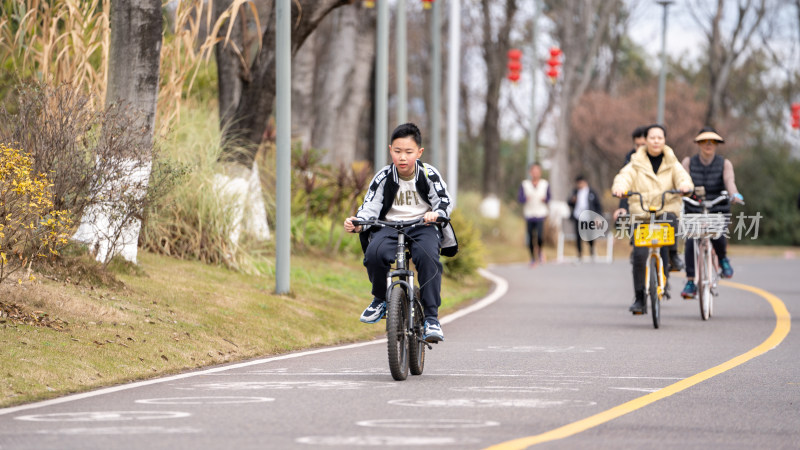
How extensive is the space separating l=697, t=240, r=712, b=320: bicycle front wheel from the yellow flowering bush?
7.10 m

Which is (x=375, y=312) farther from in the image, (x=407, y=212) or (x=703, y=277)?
(x=703, y=277)

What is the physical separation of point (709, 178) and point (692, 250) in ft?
2.74

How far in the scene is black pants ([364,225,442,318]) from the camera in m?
9.73

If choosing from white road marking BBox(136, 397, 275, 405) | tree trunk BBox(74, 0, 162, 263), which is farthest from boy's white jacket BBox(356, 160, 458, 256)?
tree trunk BBox(74, 0, 162, 263)

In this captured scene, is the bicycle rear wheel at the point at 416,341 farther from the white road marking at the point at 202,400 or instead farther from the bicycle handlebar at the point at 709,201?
the bicycle handlebar at the point at 709,201

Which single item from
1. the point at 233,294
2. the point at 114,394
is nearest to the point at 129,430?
the point at 114,394

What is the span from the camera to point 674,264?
15594 mm

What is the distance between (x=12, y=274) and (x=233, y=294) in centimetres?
280

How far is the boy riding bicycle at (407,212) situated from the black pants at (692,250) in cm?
619

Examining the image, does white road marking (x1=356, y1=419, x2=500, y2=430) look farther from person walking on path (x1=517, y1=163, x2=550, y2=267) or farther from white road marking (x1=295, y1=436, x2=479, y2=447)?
person walking on path (x1=517, y1=163, x2=550, y2=267)

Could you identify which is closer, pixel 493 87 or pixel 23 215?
pixel 23 215

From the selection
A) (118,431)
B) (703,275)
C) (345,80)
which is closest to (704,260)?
(703,275)

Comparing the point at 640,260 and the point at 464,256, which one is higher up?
the point at 640,260

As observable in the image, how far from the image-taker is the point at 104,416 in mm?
7879
